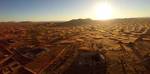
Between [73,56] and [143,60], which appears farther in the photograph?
[73,56]

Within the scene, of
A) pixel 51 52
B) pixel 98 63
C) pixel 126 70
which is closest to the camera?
pixel 126 70

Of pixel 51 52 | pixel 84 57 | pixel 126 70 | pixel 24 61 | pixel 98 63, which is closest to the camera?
pixel 126 70

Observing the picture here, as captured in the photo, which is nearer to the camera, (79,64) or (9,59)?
(79,64)

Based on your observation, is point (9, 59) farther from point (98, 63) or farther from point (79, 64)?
point (98, 63)

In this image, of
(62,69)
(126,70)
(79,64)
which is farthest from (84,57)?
(126,70)

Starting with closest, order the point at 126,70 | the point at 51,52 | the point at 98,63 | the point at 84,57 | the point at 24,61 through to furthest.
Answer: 1. the point at 126,70
2. the point at 98,63
3. the point at 84,57
4. the point at 24,61
5. the point at 51,52

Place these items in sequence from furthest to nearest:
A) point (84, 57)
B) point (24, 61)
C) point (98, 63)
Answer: point (24, 61) < point (84, 57) < point (98, 63)

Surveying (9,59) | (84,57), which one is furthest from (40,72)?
(9,59)

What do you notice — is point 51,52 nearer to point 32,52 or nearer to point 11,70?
point 32,52

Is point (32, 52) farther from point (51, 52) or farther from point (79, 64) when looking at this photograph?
point (79, 64)
